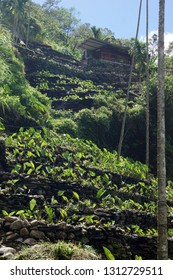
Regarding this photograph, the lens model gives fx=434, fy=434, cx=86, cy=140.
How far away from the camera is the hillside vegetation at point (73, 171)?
873 centimetres

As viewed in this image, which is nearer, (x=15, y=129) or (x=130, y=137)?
(x=15, y=129)

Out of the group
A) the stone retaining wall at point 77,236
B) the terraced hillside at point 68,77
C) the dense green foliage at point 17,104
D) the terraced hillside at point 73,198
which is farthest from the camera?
the terraced hillside at point 68,77

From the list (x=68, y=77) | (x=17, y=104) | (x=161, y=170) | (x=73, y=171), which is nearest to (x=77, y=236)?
(x=161, y=170)

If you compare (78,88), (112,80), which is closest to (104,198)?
(78,88)

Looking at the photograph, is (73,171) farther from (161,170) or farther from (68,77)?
(68,77)

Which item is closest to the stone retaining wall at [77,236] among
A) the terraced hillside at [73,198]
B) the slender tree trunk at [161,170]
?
the terraced hillside at [73,198]

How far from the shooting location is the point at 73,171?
13.6 metres

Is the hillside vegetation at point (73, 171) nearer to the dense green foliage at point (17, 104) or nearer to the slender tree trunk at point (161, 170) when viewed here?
the dense green foliage at point (17, 104)

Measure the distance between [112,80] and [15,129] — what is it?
16.5 meters

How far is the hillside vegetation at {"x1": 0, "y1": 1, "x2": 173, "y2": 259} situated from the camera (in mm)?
8727

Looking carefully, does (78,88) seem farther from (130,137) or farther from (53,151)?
(53,151)

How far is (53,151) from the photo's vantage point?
567 inches

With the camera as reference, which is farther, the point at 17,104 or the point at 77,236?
the point at 17,104

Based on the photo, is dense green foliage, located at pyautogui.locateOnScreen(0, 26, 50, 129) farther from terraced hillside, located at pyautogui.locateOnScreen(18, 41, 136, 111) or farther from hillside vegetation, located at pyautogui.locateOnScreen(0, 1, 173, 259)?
terraced hillside, located at pyautogui.locateOnScreen(18, 41, 136, 111)
